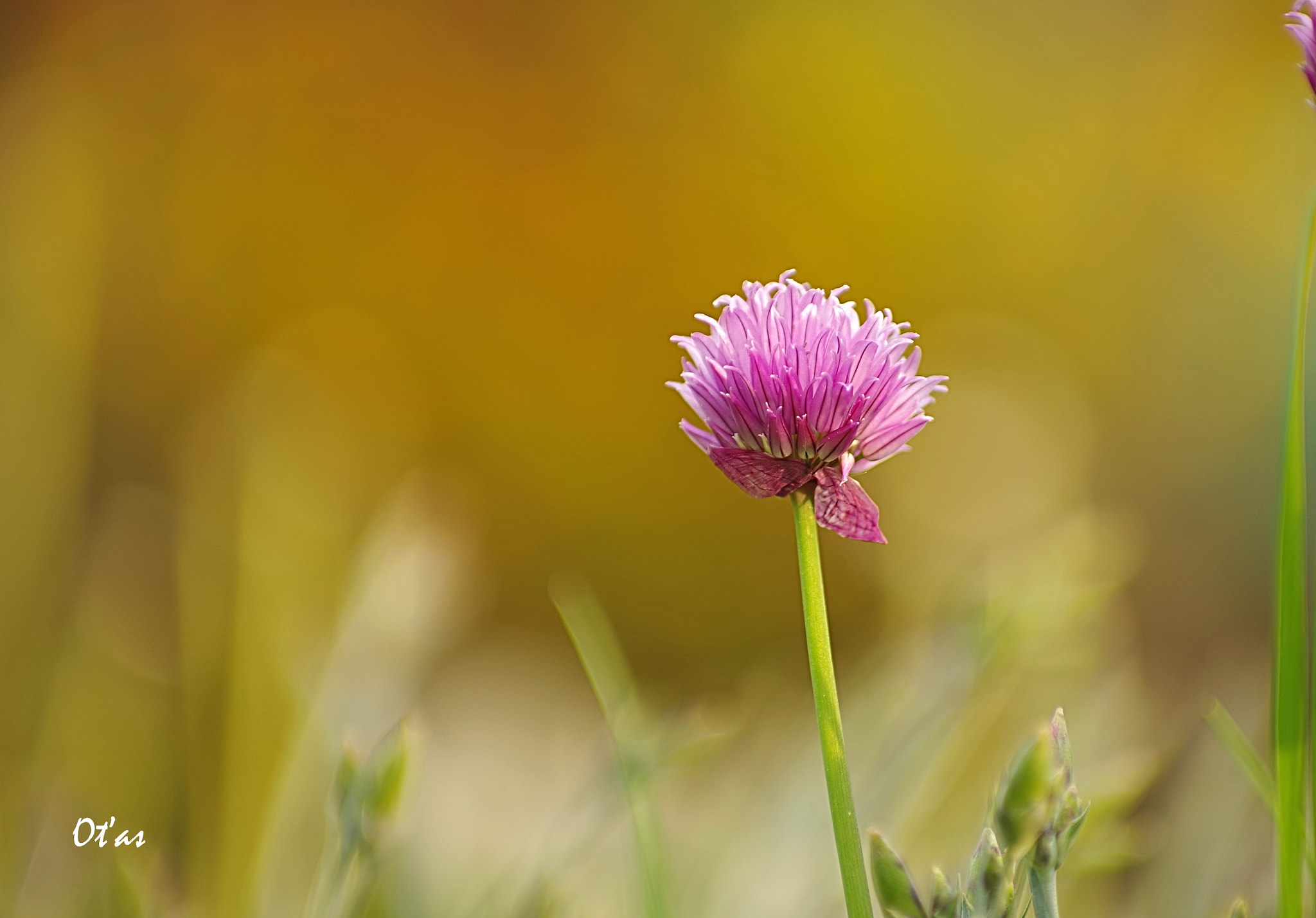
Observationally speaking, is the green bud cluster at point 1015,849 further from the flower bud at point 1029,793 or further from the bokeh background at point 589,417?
the bokeh background at point 589,417

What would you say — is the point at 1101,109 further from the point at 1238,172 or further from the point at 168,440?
the point at 168,440

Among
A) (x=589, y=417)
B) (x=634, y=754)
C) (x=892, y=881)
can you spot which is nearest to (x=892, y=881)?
(x=892, y=881)

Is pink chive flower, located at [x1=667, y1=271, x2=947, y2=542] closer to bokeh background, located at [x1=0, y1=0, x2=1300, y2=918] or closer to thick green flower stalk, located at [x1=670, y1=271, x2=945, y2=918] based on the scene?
thick green flower stalk, located at [x1=670, y1=271, x2=945, y2=918]

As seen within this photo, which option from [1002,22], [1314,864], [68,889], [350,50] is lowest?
[1314,864]

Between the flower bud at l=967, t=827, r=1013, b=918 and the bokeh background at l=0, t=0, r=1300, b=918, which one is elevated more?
the bokeh background at l=0, t=0, r=1300, b=918

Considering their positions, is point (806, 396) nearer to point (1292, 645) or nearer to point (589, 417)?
point (1292, 645)

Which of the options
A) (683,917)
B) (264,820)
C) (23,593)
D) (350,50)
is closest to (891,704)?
(683,917)

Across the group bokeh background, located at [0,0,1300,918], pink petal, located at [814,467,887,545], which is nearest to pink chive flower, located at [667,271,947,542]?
pink petal, located at [814,467,887,545]
